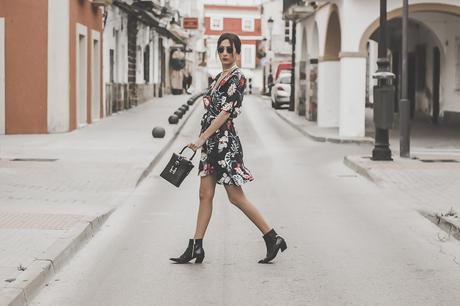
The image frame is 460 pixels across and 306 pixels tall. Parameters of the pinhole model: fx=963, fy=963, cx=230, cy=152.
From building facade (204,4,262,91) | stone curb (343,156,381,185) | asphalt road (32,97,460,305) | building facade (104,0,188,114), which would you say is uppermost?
building facade (204,4,262,91)

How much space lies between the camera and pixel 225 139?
24.6 ft

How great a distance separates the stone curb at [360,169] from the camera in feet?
45.6

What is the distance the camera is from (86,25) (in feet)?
86.9

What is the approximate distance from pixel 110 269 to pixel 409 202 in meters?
5.14

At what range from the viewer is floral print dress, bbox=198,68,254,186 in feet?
24.5

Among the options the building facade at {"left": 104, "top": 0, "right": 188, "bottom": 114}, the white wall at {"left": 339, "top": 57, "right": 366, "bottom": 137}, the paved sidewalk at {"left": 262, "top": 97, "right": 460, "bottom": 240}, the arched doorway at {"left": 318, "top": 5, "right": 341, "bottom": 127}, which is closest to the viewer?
the paved sidewalk at {"left": 262, "top": 97, "right": 460, "bottom": 240}

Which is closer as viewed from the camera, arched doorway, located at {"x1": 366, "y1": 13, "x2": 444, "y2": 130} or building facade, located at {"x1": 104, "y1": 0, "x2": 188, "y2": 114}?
arched doorway, located at {"x1": 366, "y1": 13, "x2": 444, "y2": 130}

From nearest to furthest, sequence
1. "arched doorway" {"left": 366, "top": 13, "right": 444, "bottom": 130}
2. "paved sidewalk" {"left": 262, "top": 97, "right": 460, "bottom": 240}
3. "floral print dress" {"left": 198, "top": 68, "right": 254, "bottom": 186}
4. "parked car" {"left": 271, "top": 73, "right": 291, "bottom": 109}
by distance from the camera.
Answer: "floral print dress" {"left": 198, "top": 68, "right": 254, "bottom": 186}
"paved sidewalk" {"left": 262, "top": 97, "right": 460, "bottom": 240}
"arched doorway" {"left": 366, "top": 13, "right": 444, "bottom": 130}
"parked car" {"left": 271, "top": 73, "right": 291, "bottom": 109}

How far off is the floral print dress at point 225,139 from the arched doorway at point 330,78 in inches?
767

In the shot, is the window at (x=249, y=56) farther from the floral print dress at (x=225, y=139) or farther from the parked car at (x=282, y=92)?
the floral print dress at (x=225, y=139)

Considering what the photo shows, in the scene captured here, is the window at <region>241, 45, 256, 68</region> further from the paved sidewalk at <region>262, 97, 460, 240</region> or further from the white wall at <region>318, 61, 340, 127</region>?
the paved sidewalk at <region>262, 97, 460, 240</region>

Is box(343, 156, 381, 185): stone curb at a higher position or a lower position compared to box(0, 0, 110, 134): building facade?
lower

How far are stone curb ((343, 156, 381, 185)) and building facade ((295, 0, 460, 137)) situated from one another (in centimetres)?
625

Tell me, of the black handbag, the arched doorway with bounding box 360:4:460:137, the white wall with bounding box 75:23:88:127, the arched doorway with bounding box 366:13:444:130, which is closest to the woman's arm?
the black handbag
